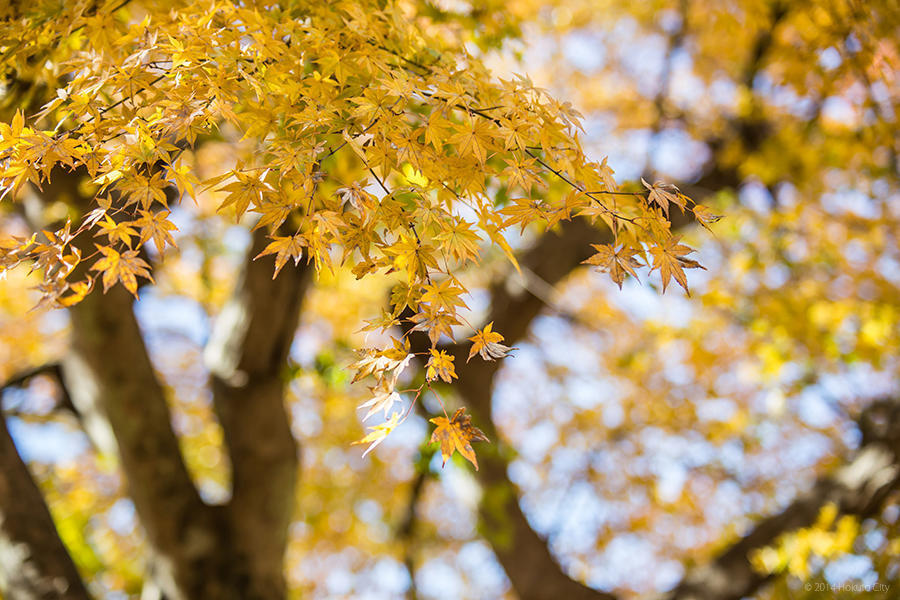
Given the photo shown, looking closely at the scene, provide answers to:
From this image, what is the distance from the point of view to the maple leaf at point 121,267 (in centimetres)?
109

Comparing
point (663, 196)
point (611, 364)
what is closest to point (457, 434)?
point (663, 196)

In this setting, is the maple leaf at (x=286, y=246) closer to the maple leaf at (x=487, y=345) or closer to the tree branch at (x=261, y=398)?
the maple leaf at (x=487, y=345)

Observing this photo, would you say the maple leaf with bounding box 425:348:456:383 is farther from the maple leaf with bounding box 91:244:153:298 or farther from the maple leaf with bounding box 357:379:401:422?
the maple leaf with bounding box 91:244:153:298

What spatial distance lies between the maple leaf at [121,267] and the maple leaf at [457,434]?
0.56 meters

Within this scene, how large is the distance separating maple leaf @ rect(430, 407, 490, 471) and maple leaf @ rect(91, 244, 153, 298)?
0.56 m

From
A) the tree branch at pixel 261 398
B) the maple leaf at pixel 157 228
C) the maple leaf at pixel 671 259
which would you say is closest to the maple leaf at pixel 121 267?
the maple leaf at pixel 157 228

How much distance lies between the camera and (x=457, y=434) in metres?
1.14

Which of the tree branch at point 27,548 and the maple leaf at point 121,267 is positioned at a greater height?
the maple leaf at point 121,267

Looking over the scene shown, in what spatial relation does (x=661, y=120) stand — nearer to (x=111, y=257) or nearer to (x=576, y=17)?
(x=576, y=17)

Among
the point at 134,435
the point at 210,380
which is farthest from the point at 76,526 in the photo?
the point at 134,435

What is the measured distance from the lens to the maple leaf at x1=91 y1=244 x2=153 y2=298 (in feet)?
3.59

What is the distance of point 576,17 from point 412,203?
22.7ft

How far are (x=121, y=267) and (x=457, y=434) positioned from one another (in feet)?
2.17

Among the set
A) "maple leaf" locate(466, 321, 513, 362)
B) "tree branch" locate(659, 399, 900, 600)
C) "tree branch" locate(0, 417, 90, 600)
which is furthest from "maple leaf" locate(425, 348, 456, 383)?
"tree branch" locate(659, 399, 900, 600)
